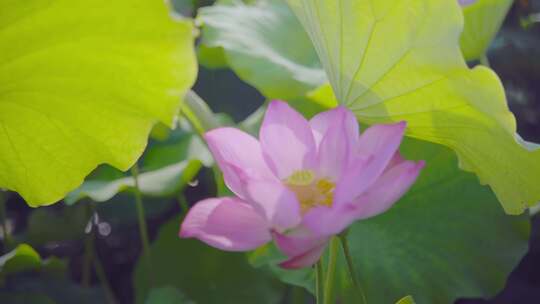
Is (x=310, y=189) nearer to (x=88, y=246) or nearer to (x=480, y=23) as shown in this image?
(x=480, y=23)

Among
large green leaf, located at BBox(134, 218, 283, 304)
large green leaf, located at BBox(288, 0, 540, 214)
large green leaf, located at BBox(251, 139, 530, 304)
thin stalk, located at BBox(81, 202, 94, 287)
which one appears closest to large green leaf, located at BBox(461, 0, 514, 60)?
large green leaf, located at BBox(251, 139, 530, 304)

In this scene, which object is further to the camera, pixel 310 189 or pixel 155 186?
pixel 155 186

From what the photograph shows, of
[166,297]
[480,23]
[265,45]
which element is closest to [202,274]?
[166,297]

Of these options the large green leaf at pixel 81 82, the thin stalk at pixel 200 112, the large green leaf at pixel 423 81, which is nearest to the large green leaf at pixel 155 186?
the thin stalk at pixel 200 112

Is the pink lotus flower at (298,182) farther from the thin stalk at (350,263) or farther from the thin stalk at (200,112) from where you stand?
the thin stalk at (200,112)

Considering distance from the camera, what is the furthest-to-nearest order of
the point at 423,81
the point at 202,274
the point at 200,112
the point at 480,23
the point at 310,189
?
the point at 202,274
the point at 480,23
the point at 200,112
the point at 423,81
the point at 310,189

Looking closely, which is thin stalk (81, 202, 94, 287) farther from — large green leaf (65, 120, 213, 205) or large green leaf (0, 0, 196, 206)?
large green leaf (0, 0, 196, 206)
